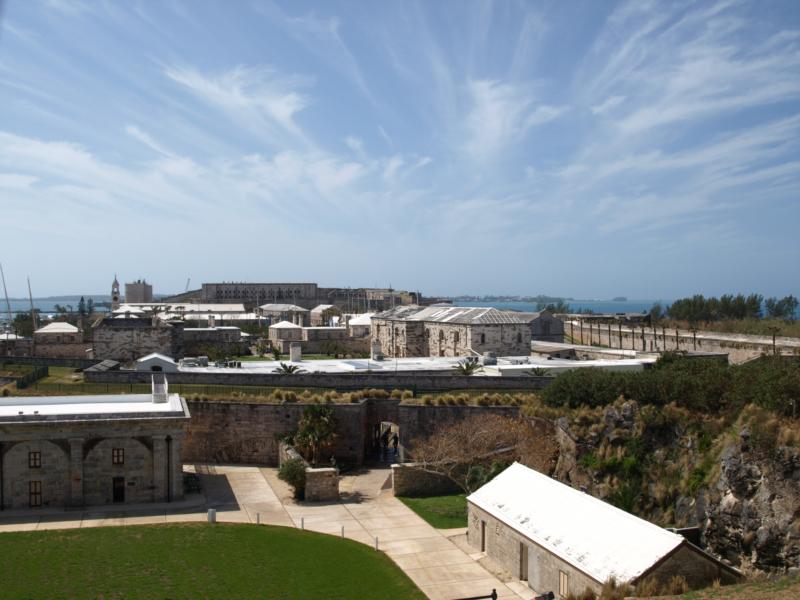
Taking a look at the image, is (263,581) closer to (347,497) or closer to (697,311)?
(347,497)

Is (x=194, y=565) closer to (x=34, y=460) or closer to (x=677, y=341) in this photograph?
(x=34, y=460)

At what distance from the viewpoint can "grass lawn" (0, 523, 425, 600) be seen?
1811 cm

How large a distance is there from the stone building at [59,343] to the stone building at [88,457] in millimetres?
33342

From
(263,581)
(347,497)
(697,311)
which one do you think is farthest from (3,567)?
(697,311)

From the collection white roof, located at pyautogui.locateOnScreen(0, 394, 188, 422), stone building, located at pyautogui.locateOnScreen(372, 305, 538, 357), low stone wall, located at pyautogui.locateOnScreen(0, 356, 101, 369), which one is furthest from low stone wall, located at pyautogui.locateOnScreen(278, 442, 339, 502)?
stone building, located at pyautogui.locateOnScreen(372, 305, 538, 357)

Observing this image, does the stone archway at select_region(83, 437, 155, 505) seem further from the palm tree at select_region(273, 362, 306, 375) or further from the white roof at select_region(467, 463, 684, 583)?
the palm tree at select_region(273, 362, 306, 375)

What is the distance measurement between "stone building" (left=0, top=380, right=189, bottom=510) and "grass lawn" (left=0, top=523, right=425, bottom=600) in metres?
3.17

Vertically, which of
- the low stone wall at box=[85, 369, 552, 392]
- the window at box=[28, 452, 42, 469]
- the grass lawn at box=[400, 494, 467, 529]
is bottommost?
the grass lawn at box=[400, 494, 467, 529]

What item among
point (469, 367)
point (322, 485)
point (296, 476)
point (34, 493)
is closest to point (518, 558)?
point (322, 485)

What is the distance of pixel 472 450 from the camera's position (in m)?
28.2

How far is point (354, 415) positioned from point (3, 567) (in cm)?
1584

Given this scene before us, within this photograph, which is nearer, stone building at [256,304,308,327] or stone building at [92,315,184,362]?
stone building at [92,315,184,362]

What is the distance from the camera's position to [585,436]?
26.9 m

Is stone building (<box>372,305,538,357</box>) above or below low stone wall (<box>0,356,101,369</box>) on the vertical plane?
above
